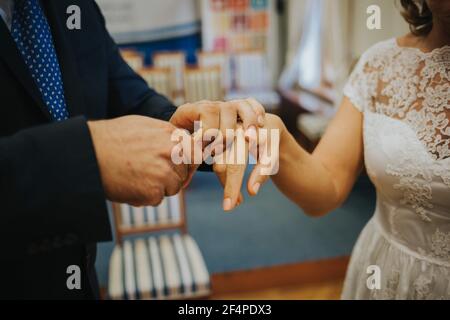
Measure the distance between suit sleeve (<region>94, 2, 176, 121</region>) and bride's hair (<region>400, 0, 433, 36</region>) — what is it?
0.59m

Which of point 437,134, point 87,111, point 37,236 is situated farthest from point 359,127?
point 37,236

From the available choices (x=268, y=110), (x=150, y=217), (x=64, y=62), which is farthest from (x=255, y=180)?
(x=268, y=110)

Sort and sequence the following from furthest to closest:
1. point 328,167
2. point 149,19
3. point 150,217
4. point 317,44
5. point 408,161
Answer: point 149,19 < point 317,44 < point 150,217 < point 328,167 < point 408,161

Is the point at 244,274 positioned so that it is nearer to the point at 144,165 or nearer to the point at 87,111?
the point at 87,111

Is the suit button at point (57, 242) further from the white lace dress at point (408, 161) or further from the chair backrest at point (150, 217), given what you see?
the chair backrest at point (150, 217)

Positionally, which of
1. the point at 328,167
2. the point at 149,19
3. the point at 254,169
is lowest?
the point at 328,167

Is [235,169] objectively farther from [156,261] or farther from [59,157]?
[156,261]

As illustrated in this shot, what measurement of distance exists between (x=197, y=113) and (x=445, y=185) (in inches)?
21.5

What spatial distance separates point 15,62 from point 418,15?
857mm

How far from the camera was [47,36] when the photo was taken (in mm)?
769

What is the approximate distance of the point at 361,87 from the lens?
1.09 meters

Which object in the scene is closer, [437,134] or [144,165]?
[144,165]

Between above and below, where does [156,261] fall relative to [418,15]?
below

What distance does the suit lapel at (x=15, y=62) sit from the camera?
68 centimetres
